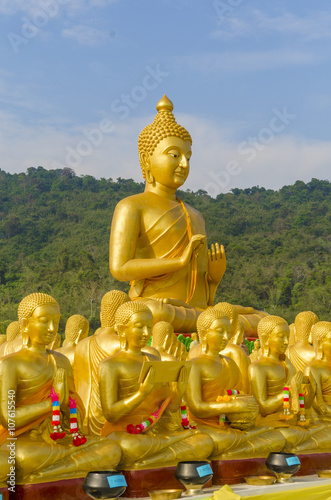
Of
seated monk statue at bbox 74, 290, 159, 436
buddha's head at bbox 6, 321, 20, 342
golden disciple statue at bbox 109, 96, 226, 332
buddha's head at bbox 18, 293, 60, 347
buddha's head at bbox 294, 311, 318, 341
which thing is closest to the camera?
buddha's head at bbox 18, 293, 60, 347

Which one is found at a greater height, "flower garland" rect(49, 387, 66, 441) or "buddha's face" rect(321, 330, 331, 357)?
"buddha's face" rect(321, 330, 331, 357)

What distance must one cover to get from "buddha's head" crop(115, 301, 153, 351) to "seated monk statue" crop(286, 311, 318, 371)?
2.84 meters

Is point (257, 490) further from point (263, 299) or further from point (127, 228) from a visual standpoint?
point (263, 299)

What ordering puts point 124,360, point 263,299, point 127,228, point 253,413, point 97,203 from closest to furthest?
point 124,360, point 253,413, point 127,228, point 263,299, point 97,203

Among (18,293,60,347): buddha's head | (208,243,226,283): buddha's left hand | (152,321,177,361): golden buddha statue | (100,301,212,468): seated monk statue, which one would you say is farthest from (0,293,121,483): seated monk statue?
(208,243,226,283): buddha's left hand

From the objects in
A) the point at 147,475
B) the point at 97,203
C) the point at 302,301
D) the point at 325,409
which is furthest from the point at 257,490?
the point at 97,203

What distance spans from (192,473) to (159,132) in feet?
17.7

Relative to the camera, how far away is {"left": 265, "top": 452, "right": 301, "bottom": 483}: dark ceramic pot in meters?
4.99

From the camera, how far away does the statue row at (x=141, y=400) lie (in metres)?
4.38

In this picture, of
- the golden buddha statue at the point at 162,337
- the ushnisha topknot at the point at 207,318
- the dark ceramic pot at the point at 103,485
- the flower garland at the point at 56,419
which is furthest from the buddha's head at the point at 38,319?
the golden buddha statue at the point at 162,337

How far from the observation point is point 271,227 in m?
34.7

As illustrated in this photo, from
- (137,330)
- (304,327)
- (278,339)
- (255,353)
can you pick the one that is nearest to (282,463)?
(278,339)

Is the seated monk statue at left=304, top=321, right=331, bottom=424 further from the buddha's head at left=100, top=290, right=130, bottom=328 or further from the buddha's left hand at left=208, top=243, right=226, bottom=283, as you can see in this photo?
the buddha's left hand at left=208, top=243, right=226, bottom=283

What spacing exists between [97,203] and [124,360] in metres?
32.6
